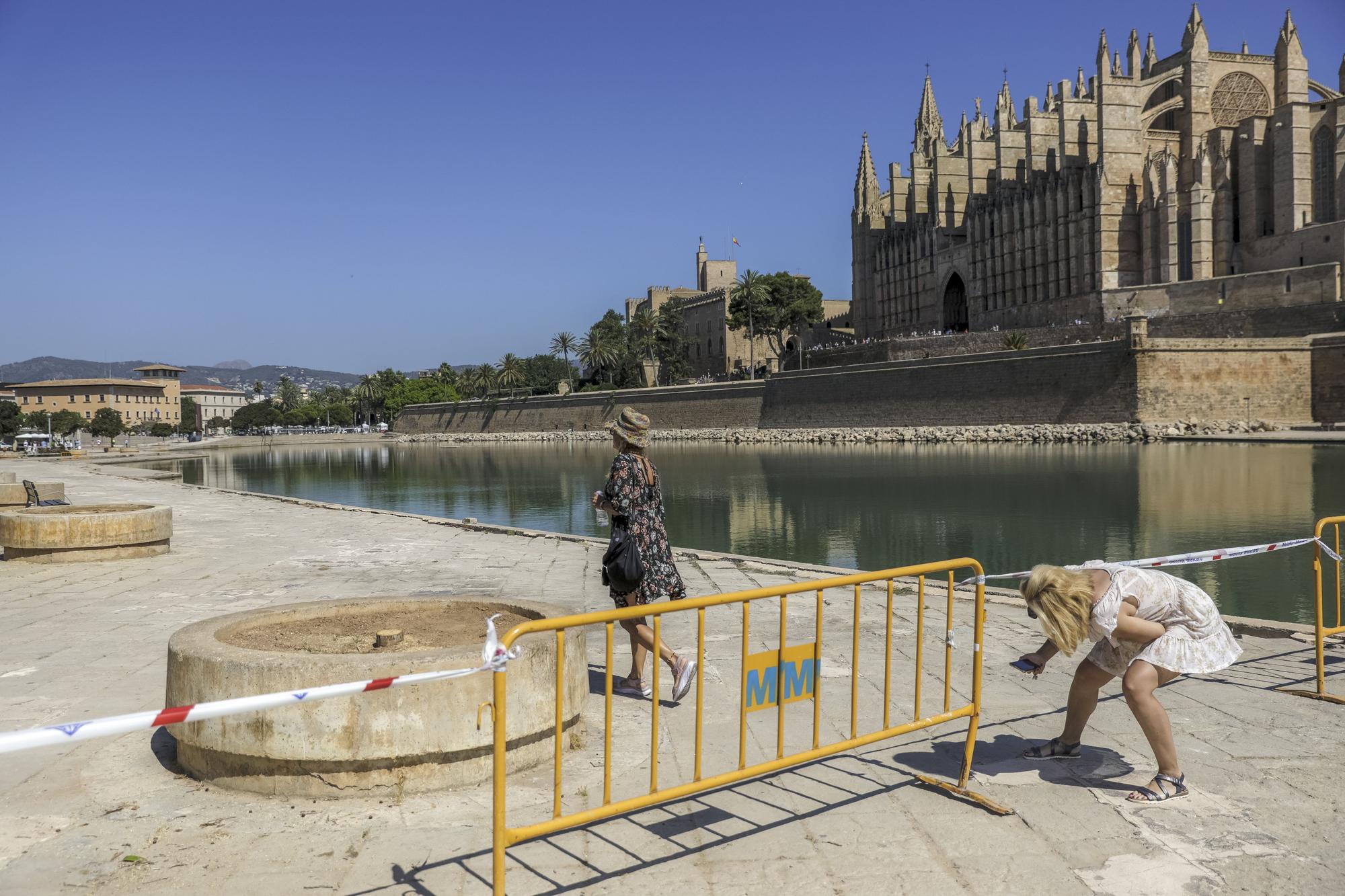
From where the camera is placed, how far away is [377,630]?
5.71 meters

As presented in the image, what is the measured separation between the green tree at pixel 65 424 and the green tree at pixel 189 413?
49.8 metres

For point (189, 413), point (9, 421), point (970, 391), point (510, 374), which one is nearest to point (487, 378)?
point (510, 374)

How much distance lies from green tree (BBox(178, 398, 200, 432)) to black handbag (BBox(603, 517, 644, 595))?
159 m

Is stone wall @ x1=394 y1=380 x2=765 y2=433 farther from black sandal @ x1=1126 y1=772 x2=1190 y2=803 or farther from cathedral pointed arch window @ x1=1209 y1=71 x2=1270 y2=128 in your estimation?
black sandal @ x1=1126 y1=772 x2=1190 y2=803

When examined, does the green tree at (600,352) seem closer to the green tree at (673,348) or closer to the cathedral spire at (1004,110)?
the green tree at (673,348)

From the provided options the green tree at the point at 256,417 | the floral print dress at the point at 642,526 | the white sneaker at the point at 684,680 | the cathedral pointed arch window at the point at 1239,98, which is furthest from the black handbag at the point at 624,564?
the green tree at the point at 256,417

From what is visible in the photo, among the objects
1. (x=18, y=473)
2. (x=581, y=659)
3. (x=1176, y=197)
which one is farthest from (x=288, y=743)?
(x=1176, y=197)

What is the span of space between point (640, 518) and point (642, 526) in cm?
5

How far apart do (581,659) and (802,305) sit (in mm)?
75938

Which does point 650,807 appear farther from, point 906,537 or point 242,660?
point 906,537

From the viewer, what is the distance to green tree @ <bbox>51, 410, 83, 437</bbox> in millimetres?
97562

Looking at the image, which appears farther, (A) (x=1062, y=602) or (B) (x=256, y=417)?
(B) (x=256, y=417)

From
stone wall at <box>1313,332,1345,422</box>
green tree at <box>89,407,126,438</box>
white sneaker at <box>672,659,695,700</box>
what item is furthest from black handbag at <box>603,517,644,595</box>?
green tree at <box>89,407,126,438</box>

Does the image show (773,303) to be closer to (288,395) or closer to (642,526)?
(642,526)
